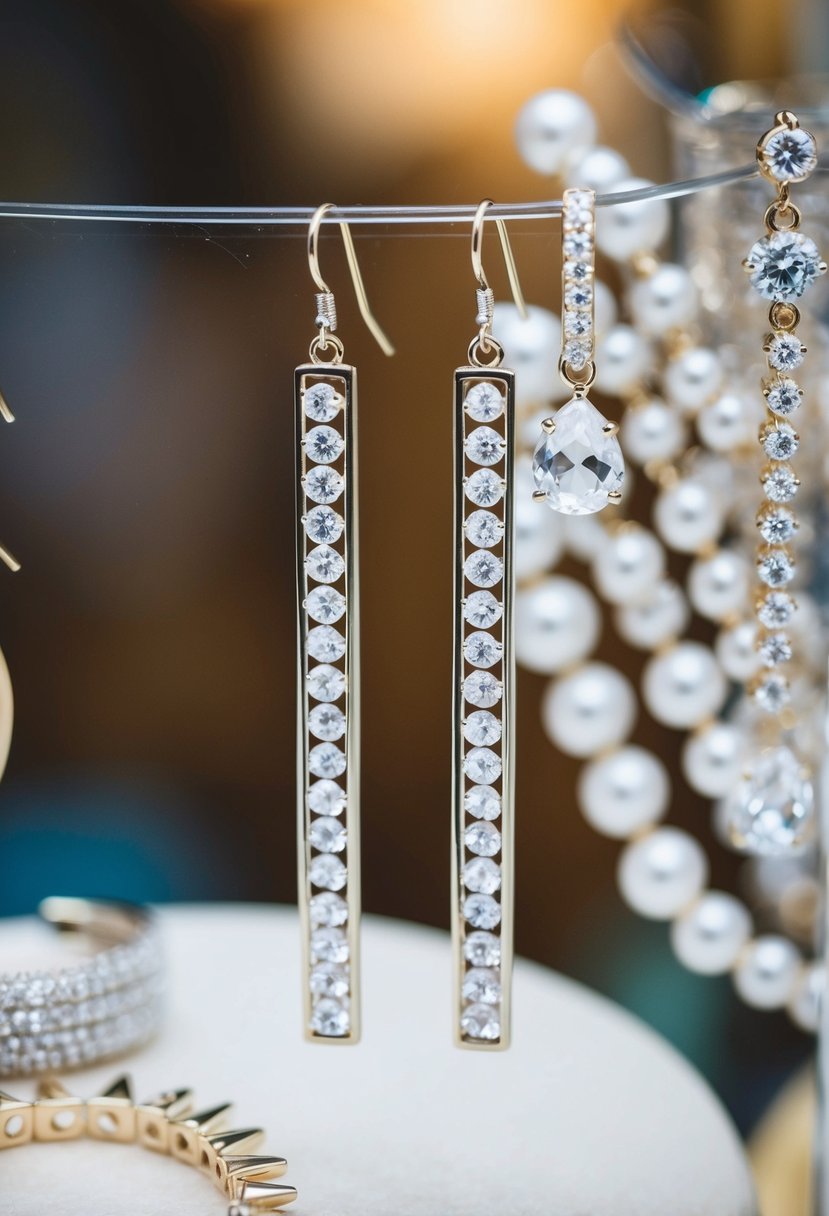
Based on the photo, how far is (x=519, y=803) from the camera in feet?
3.38

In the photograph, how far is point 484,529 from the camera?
0.53 metres

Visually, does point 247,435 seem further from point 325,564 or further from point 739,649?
point 739,649

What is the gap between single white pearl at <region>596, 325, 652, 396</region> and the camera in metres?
0.71

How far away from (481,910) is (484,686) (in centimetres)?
11

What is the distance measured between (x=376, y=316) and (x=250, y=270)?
0.06 metres

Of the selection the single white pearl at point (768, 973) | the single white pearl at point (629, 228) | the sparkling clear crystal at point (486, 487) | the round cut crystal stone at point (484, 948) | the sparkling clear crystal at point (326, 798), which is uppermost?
the single white pearl at point (629, 228)

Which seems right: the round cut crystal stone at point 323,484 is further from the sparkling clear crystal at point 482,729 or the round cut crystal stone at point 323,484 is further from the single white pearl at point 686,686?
the single white pearl at point 686,686

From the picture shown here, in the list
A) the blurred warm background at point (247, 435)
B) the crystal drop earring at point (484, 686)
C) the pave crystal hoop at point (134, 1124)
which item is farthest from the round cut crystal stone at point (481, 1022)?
the blurred warm background at point (247, 435)

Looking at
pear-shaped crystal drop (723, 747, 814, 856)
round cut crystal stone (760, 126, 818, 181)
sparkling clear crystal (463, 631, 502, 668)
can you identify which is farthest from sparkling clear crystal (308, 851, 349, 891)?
round cut crystal stone (760, 126, 818, 181)

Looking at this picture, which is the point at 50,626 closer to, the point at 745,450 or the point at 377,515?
the point at 377,515

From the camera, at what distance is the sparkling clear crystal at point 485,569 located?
21.0 inches

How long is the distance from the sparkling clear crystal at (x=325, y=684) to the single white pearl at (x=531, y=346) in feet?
0.78

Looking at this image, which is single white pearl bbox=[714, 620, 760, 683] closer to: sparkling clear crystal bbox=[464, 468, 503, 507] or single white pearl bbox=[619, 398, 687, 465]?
single white pearl bbox=[619, 398, 687, 465]

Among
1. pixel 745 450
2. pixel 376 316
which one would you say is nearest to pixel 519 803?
pixel 745 450
